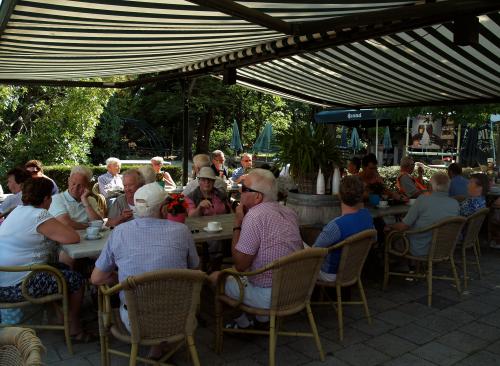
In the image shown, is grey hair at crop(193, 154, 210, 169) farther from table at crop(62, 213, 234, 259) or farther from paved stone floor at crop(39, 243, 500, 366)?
paved stone floor at crop(39, 243, 500, 366)

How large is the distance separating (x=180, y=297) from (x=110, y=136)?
17538 millimetres

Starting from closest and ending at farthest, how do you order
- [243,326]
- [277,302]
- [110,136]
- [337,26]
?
[277,302] < [337,26] < [243,326] < [110,136]

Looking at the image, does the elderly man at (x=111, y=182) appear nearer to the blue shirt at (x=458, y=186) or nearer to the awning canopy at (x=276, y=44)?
the awning canopy at (x=276, y=44)

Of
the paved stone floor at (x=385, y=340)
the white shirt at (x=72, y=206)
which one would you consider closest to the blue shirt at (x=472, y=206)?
the paved stone floor at (x=385, y=340)

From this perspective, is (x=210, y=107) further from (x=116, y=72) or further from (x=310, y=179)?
(x=310, y=179)

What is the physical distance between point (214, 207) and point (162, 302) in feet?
7.75

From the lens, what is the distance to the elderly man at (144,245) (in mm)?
2604

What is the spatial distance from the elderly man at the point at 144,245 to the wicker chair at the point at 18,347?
3.22 ft

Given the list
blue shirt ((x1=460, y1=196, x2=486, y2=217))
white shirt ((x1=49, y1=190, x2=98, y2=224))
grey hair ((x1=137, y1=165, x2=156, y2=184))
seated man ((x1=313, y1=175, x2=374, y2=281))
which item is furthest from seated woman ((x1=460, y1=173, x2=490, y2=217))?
white shirt ((x1=49, y1=190, x2=98, y2=224))

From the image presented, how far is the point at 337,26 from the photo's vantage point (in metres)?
3.12

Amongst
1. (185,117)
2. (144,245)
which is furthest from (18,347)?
(185,117)

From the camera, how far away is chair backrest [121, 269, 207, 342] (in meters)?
2.38

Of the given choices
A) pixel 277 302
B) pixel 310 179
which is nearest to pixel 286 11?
pixel 310 179

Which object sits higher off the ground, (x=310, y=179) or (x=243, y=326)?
(x=310, y=179)
